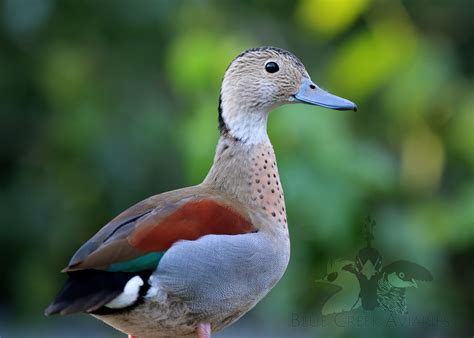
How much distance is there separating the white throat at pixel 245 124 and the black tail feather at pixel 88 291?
0.70 meters

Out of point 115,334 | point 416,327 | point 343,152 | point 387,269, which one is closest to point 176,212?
point 387,269

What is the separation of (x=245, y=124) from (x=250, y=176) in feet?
0.62

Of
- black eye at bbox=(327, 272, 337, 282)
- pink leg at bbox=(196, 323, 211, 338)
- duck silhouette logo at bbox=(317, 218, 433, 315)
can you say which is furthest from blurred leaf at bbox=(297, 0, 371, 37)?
pink leg at bbox=(196, 323, 211, 338)

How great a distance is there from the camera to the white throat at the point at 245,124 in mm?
3371

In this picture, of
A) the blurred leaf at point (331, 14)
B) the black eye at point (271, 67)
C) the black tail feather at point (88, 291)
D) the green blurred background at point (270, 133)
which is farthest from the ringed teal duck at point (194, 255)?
the blurred leaf at point (331, 14)

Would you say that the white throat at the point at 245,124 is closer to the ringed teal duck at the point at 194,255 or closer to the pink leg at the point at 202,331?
the ringed teal duck at the point at 194,255

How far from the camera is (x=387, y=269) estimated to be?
4184mm

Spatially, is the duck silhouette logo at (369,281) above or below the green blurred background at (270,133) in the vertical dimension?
below

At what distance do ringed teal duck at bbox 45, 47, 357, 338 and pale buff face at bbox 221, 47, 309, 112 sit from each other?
70 millimetres

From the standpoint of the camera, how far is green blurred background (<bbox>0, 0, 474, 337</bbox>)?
4691 mm

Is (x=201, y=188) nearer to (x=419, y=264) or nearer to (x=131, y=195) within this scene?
(x=419, y=264)

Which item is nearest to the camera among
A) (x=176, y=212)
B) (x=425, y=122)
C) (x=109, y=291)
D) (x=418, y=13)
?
(x=109, y=291)

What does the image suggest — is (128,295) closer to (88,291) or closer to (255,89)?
(88,291)

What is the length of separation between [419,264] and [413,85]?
92 cm
